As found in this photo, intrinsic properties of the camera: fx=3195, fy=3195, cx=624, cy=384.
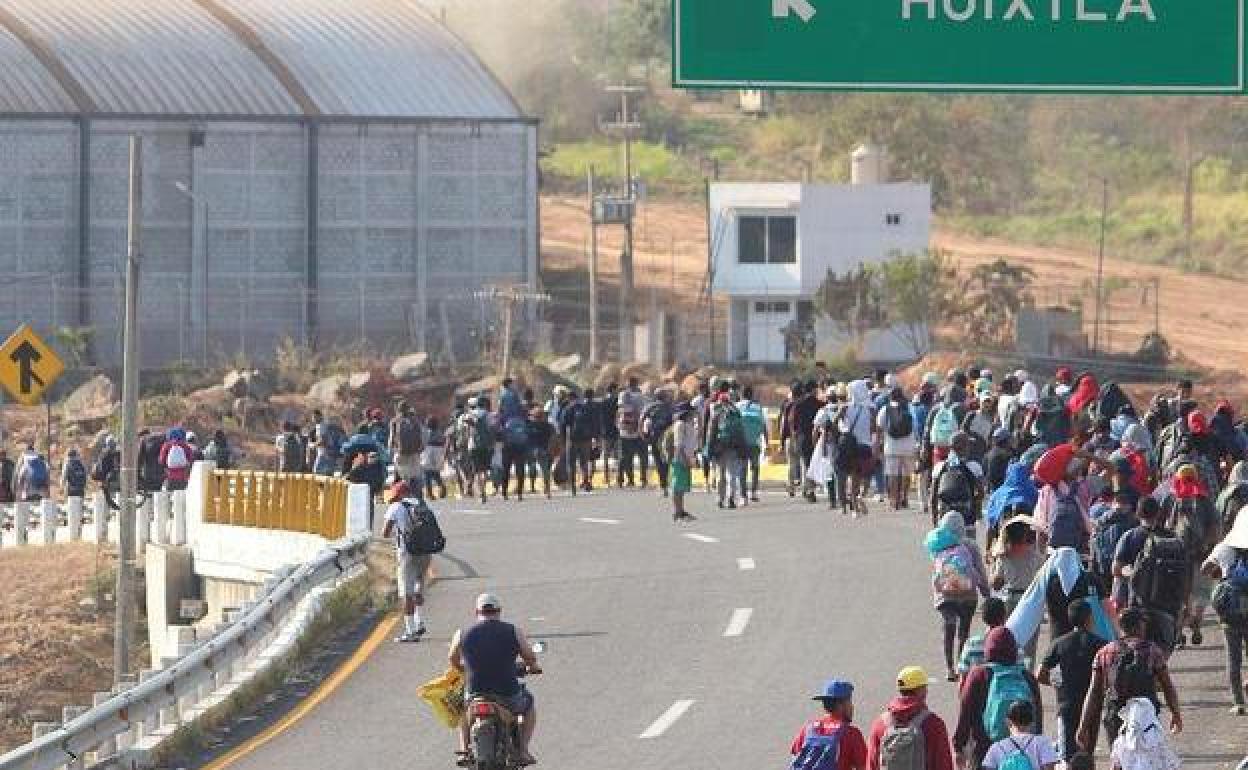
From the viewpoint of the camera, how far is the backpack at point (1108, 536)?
22844 millimetres

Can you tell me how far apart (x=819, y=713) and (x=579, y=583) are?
8916 mm

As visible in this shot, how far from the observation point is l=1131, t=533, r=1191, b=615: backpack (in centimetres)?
2145

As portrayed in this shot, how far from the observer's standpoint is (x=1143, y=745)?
16.3 meters

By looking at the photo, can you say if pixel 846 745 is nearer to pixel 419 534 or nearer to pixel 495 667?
pixel 495 667

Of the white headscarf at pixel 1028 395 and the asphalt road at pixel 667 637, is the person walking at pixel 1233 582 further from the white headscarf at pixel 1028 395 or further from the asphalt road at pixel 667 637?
the white headscarf at pixel 1028 395

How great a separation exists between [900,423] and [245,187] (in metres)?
40.9

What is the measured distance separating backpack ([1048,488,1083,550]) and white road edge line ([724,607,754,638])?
3.97 m

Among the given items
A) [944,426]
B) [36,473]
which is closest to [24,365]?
[36,473]

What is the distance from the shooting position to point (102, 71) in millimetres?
75625

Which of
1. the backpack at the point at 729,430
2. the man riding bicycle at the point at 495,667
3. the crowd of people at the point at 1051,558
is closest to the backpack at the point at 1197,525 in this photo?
the crowd of people at the point at 1051,558

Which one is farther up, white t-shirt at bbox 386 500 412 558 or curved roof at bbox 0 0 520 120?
curved roof at bbox 0 0 520 120

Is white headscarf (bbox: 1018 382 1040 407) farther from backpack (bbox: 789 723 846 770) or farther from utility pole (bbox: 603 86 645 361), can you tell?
utility pole (bbox: 603 86 645 361)

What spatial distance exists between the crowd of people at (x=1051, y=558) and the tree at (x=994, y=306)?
42.9 m

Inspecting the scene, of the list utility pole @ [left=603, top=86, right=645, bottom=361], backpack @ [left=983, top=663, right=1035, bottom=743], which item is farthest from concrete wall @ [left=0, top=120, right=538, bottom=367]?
backpack @ [left=983, top=663, right=1035, bottom=743]
